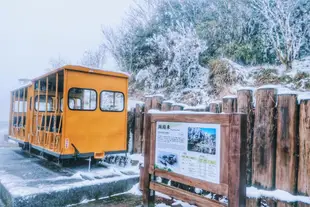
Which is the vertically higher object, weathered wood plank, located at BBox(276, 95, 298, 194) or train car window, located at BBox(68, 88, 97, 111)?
train car window, located at BBox(68, 88, 97, 111)

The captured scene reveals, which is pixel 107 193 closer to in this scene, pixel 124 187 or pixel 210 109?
pixel 124 187

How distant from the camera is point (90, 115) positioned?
20.7 feet

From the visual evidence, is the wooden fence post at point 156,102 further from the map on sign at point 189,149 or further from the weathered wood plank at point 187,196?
the weathered wood plank at point 187,196

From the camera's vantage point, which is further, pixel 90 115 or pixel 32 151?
pixel 32 151

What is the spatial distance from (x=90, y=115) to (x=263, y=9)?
26.6ft

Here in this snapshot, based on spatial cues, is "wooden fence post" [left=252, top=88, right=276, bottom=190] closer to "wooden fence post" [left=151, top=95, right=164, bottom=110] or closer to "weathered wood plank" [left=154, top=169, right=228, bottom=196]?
"weathered wood plank" [left=154, top=169, right=228, bottom=196]

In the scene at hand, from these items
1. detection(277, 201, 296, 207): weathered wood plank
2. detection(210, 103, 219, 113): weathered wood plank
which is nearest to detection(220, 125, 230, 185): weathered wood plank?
detection(277, 201, 296, 207): weathered wood plank

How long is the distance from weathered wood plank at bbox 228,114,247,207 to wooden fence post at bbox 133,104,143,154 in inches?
165

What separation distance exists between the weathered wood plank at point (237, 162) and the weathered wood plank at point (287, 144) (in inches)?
41.0

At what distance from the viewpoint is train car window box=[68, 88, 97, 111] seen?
6375 millimetres

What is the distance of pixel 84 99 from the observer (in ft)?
21.5

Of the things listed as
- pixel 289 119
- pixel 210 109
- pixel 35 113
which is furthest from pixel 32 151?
pixel 289 119

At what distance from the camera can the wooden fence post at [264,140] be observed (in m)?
3.84

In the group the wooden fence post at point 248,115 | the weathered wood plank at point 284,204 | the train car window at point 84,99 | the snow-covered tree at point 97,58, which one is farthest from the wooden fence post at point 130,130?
the snow-covered tree at point 97,58
